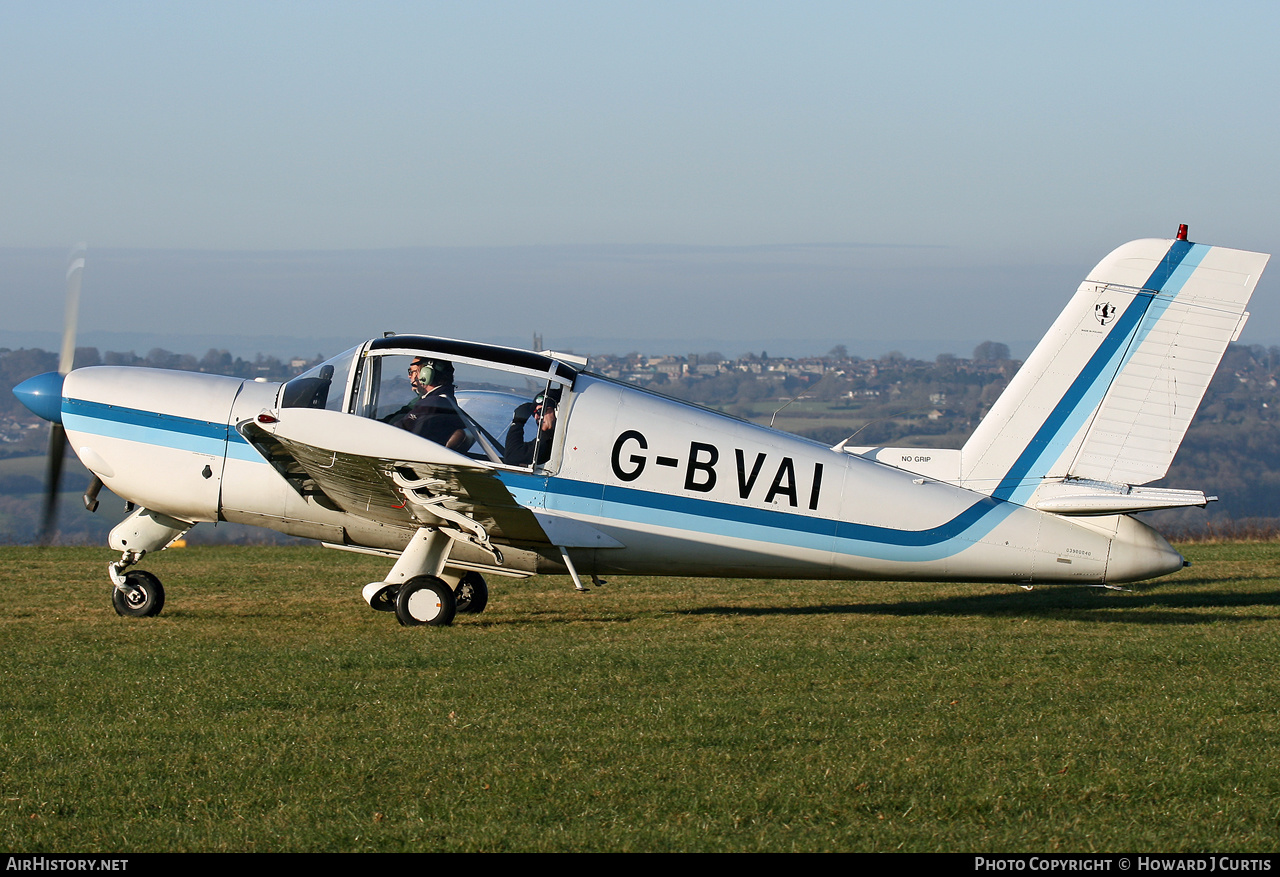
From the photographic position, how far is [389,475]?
29.1ft

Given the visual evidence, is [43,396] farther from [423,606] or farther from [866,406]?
[866,406]

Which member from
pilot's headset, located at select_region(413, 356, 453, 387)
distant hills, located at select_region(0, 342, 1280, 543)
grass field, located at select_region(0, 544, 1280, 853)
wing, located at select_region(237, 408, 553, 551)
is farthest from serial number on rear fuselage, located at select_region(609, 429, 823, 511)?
pilot's headset, located at select_region(413, 356, 453, 387)

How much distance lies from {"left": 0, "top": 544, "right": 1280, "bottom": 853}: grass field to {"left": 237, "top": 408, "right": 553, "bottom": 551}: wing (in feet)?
2.94

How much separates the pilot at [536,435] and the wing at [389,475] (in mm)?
265

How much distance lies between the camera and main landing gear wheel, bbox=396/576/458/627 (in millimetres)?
9531

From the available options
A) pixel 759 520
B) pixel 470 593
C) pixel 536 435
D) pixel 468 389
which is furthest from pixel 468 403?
pixel 759 520

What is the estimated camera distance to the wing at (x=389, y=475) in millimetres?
8297

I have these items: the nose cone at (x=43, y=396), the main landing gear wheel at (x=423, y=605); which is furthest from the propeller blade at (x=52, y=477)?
the main landing gear wheel at (x=423, y=605)

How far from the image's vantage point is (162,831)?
14.6 feet

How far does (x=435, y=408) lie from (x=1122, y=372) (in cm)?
560
